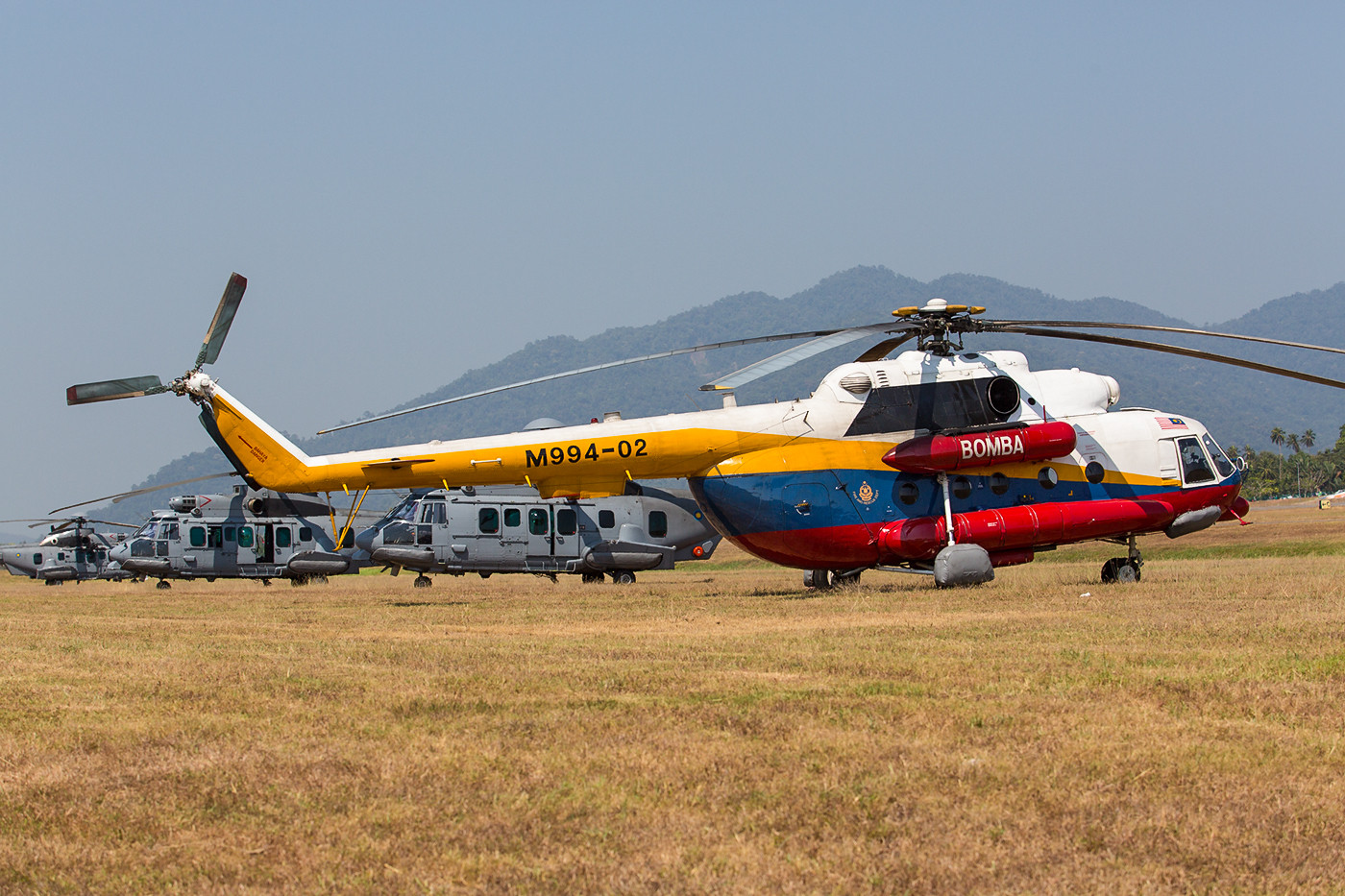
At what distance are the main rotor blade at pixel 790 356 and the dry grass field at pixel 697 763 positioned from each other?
466 cm

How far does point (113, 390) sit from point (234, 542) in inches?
573

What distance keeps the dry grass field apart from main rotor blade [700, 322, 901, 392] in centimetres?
466

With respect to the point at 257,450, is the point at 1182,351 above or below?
above

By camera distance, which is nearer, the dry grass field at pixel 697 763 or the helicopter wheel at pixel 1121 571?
the dry grass field at pixel 697 763

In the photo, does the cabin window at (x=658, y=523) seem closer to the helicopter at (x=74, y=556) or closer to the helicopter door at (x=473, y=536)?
the helicopter door at (x=473, y=536)

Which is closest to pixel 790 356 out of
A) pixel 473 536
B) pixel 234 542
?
pixel 473 536

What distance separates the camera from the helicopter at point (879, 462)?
19375mm

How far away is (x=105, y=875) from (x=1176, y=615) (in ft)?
38.2

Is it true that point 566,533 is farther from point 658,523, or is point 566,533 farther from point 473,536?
→ point 658,523

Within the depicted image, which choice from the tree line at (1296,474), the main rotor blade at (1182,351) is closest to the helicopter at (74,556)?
the main rotor blade at (1182,351)

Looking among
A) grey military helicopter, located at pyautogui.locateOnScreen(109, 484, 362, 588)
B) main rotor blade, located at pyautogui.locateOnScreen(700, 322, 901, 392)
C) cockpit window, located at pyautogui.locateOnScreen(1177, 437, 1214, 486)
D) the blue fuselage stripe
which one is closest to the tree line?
grey military helicopter, located at pyautogui.locateOnScreen(109, 484, 362, 588)

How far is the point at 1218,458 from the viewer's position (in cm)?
2134

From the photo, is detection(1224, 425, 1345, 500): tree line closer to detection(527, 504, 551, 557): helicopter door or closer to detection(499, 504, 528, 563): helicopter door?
detection(527, 504, 551, 557): helicopter door

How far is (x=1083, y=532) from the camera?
66.2 feet
